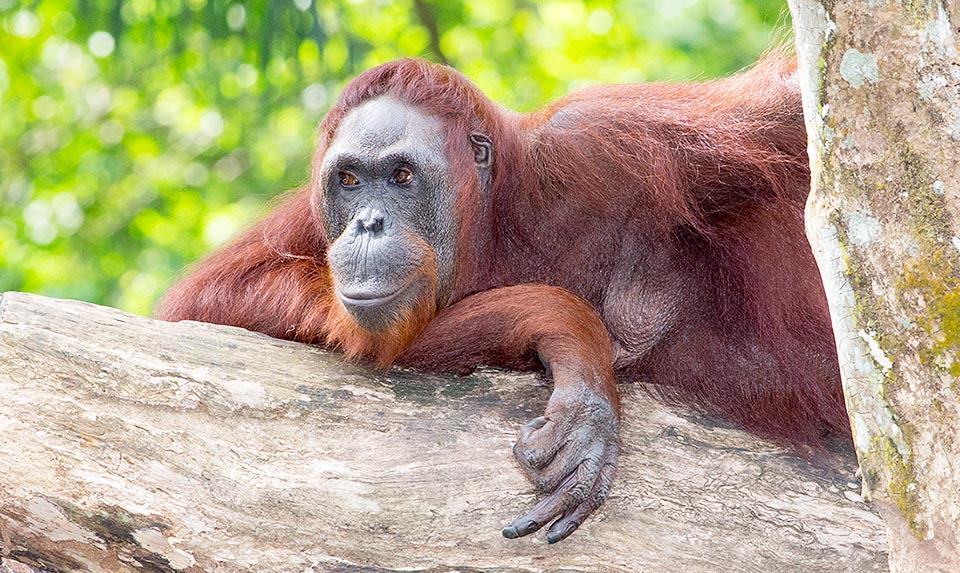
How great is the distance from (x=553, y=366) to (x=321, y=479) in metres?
0.69

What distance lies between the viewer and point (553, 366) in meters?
2.96

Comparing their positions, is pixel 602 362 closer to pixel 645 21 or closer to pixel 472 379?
pixel 472 379

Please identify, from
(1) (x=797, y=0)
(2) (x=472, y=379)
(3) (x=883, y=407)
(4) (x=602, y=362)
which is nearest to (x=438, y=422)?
(2) (x=472, y=379)

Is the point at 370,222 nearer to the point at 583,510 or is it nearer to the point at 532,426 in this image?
the point at 532,426

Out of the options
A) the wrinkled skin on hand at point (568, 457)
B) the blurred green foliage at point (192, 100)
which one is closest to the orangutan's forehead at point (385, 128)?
the wrinkled skin on hand at point (568, 457)

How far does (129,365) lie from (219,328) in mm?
386

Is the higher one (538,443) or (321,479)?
(538,443)

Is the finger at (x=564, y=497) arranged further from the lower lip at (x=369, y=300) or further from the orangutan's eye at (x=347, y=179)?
the orangutan's eye at (x=347, y=179)

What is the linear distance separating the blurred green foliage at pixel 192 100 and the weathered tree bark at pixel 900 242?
5.77 meters

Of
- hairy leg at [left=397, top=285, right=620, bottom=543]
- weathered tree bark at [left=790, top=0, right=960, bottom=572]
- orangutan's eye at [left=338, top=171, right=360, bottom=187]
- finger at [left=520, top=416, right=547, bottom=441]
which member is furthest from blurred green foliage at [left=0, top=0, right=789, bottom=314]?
weathered tree bark at [left=790, top=0, right=960, bottom=572]

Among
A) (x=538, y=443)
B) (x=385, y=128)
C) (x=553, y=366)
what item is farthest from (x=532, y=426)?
(x=385, y=128)

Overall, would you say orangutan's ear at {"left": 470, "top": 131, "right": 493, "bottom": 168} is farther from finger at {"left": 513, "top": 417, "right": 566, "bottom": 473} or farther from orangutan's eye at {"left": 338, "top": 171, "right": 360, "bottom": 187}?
finger at {"left": 513, "top": 417, "right": 566, "bottom": 473}

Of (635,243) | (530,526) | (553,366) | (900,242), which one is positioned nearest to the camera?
(900,242)

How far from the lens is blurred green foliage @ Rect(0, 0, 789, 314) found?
8.24m
